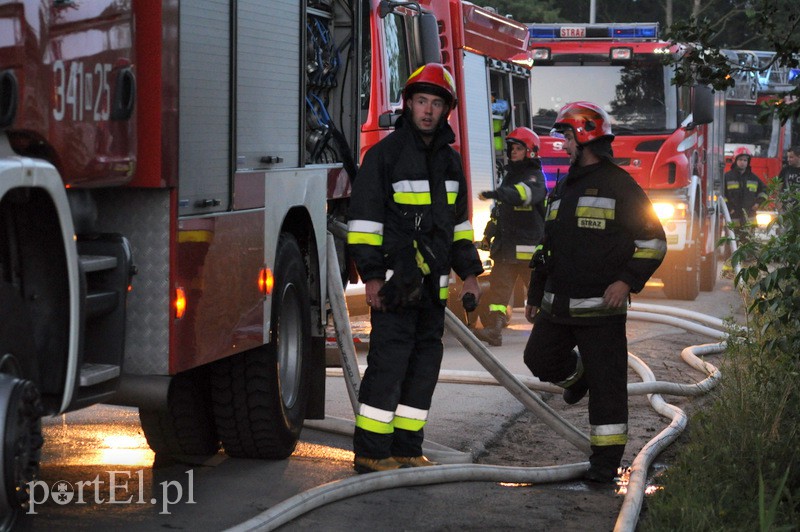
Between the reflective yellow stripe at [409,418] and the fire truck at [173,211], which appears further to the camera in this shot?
the reflective yellow stripe at [409,418]

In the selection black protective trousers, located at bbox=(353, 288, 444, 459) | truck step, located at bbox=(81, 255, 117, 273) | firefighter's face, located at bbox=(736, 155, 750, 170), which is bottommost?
black protective trousers, located at bbox=(353, 288, 444, 459)

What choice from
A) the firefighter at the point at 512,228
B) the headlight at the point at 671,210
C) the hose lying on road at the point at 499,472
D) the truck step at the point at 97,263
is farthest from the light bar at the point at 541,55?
the truck step at the point at 97,263

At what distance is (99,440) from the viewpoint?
23.2 ft

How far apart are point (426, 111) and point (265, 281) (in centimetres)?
103

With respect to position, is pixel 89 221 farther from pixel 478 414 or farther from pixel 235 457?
pixel 478 414

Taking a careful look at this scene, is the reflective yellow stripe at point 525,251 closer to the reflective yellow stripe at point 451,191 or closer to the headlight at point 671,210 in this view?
the headlight at point 671,210

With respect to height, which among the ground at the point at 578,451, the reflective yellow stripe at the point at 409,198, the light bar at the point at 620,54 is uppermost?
the light bar at the point at 620,54

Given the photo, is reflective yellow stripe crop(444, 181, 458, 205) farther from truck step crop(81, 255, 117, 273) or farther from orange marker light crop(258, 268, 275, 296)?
truck step crop(81, 255, 117, 273)

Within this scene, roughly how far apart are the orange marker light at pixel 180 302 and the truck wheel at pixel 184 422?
1.15 m

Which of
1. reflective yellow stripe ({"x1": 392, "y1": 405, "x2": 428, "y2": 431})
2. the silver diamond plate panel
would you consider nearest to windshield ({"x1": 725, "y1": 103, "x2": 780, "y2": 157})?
reflective yellow stripe ({"x1": 392, "y1": 405, "x2": 428, "y2": 431})

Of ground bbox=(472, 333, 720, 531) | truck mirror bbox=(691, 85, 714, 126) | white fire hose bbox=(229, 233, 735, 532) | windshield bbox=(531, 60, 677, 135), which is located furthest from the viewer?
windshield bbox=(531, 60, 677, 135)

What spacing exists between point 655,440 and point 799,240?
3.99 ft

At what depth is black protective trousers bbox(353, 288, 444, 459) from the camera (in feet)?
21.2

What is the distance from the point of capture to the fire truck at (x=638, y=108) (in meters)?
16.6
